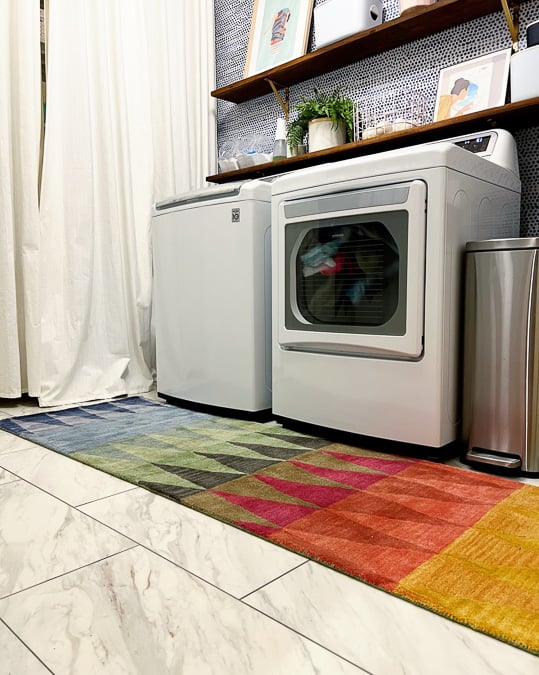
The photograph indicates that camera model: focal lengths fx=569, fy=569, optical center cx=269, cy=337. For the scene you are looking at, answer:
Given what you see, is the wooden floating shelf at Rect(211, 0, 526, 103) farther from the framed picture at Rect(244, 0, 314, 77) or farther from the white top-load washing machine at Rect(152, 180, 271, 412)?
the white top-load washing machine at Rect(152, 180, 271, 412)

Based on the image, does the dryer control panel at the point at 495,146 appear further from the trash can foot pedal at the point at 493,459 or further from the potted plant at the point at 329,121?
the trash can foot pedal at the point at 493,459

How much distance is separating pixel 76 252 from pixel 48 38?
35.6 inches

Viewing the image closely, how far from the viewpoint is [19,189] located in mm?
2369

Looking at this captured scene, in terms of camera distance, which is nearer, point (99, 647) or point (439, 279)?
point (99, 647)

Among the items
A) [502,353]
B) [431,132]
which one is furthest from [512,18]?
[502,353]

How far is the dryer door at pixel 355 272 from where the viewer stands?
152cm

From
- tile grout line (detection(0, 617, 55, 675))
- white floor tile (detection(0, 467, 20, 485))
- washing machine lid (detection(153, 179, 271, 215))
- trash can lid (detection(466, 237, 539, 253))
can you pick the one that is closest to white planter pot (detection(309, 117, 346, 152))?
washing machine lid (detection(153, 179, 271, 215))

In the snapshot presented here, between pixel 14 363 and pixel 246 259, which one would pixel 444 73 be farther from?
pixel 14 363

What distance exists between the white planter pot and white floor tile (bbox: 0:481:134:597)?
1.69 m

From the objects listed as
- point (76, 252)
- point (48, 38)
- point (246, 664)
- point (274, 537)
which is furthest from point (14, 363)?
point (246, 664)

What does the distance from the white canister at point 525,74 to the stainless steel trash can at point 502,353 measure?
2.06ft

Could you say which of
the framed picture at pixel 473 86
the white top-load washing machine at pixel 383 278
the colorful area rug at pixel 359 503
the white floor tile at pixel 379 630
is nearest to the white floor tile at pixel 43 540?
the colorful area rug at pixel 359 503

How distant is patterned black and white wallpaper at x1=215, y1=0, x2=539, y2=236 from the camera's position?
6.37 feet

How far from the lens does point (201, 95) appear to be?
3.02m
